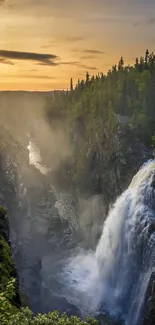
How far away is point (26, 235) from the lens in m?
65.9

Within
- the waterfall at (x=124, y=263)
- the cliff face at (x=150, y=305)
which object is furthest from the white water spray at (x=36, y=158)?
the cliff face at (x=150, y=305)

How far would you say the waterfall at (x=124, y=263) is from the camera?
5053cm

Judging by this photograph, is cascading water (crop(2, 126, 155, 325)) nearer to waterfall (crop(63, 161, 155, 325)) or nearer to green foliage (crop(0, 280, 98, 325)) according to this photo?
waterfall (crop(63, 161, 155, 325))

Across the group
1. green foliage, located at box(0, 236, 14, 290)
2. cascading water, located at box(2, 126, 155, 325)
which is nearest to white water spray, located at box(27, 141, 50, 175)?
cascading water, located at box(2, 126, 155, 325)

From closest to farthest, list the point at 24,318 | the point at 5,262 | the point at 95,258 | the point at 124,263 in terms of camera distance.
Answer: the point at 24,318, the point at 5,262, the point at 124,263, the point at 95,258

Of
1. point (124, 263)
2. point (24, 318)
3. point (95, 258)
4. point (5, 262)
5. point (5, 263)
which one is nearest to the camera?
point (24, 318)

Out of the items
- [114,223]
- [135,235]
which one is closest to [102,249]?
[114,223]

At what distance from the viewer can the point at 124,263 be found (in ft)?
186

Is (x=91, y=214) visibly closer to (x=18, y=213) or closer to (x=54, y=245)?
(x=54, y=245)

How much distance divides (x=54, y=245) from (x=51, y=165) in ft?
171

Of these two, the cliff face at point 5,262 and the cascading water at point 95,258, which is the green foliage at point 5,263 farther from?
the cascading water at point 95,258

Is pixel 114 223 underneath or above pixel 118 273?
above

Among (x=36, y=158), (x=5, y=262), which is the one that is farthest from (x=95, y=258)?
(x=36, y=158)

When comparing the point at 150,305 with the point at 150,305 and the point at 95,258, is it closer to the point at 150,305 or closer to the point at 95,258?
the point at 150,305
